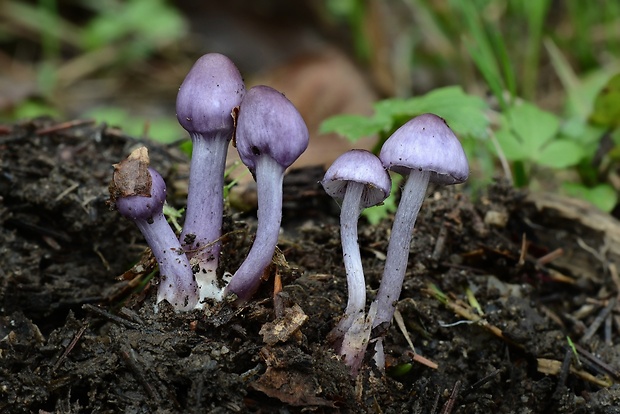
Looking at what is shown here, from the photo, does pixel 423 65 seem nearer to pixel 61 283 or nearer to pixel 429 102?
pixel 429 102

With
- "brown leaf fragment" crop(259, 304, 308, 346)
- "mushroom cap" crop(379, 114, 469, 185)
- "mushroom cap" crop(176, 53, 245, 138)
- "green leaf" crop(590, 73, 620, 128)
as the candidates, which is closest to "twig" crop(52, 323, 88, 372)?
"brown leaf fragment" crop(259, 304, 308, 346)

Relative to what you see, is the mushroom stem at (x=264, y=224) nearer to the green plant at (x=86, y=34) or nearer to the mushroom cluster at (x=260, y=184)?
the mushroom cluster at (x=260, y=184)

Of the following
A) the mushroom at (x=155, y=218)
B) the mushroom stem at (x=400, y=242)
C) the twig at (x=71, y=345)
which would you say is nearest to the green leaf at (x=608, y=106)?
the mushroom stem at (x=400, y=242)

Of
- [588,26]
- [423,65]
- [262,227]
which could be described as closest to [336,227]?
[262,227]

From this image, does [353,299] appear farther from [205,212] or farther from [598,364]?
[598,364]

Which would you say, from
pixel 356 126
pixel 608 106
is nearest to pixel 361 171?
pixel 356 126
